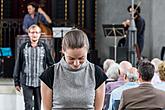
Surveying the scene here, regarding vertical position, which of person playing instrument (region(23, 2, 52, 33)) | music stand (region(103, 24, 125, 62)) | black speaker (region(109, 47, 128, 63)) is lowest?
black speaker (region(109, 47, 128, 63))

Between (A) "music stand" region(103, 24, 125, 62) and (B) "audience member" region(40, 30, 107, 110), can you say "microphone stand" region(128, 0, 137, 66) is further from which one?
(B) "audience member" region(40, 30, 107, 110)

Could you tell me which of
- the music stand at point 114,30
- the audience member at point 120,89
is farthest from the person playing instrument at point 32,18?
the audience member at point 120,89

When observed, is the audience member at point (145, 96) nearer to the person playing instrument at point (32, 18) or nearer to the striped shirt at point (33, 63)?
the striped shirt at point (33, 63)

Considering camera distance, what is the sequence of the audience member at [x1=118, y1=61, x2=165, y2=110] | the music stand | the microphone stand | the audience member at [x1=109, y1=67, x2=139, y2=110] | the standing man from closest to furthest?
the audience member at [x1=118, y1=61, x2=165, y2=110] → the audience member at [x1=109, y1=67, x2=139, y2=110] → the standing man → the microphone stand → the music stand

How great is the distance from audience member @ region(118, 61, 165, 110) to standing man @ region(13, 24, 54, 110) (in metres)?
2.41

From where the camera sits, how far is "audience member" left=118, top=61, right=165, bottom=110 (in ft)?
13.3

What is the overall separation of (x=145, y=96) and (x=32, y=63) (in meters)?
2.66

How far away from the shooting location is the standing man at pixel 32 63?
6.44 meters

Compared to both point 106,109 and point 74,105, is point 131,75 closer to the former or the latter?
point 106,109

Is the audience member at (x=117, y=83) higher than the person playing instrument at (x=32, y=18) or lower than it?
lower

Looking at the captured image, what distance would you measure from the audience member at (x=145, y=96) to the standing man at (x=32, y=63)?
2.41 m

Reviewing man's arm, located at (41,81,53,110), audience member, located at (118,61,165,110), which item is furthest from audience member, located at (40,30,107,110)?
audience member, located at (118,61,165,110)

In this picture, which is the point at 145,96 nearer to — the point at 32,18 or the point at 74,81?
the point at 74,81

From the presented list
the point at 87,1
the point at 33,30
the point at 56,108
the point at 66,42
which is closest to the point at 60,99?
the point at 56,108
